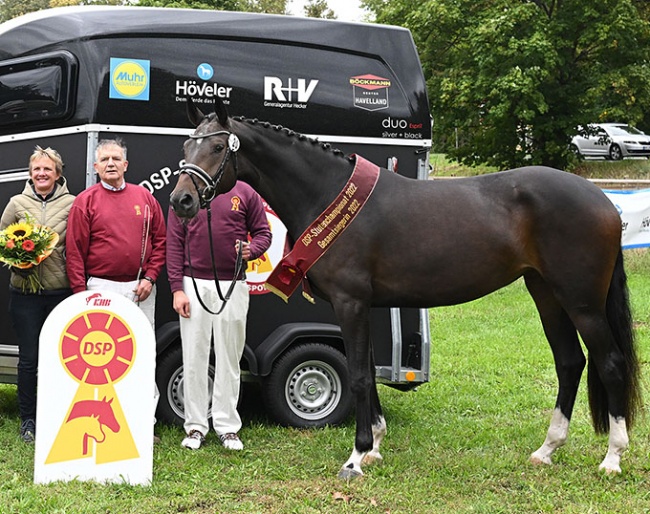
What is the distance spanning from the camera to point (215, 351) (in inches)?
203

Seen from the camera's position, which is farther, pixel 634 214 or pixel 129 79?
pixel 634 214

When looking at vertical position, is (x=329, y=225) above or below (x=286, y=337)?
above

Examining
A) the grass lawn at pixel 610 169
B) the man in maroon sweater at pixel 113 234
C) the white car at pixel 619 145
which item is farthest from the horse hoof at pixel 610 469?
the white car at pixel 619 145

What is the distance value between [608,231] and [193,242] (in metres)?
2.59

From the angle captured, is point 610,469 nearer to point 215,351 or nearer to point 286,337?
point 286,337

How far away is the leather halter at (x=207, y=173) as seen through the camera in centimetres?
434

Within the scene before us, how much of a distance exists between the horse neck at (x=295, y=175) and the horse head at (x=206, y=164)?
0.21 metres

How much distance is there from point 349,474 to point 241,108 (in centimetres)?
261

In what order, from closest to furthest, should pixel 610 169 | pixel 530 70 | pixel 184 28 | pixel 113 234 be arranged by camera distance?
pixel 113 234 → pixel 184 28 → pixel 530 70 → pixel 610 169

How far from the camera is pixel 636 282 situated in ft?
41.3

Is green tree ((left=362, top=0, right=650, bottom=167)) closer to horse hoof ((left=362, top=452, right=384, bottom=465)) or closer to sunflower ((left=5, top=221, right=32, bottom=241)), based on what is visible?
horse hoof ((left=362, top=452, right=384, bottom=465))

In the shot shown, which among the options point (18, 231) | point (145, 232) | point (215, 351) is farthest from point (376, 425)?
point (18, 231)

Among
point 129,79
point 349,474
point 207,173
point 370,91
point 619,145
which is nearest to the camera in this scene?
point 207,173

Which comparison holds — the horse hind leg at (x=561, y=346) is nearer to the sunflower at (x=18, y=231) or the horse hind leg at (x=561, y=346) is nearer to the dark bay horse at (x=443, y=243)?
the dark bay horse at (x=443, y=243)
